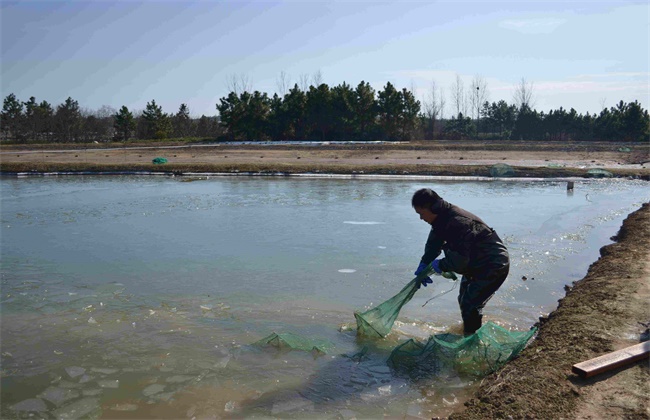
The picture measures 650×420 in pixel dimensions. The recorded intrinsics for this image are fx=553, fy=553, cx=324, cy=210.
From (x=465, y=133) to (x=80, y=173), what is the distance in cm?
3935

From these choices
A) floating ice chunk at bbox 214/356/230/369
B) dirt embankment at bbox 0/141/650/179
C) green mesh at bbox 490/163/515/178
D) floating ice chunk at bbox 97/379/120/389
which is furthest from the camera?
dirt embankment at bbox 0/141/650/179

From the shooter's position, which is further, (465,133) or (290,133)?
(465,133)

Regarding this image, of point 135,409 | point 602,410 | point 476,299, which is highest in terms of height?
point 476,299

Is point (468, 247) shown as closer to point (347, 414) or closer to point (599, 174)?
point (347, 414)

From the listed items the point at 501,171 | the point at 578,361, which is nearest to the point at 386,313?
the point at 578,361

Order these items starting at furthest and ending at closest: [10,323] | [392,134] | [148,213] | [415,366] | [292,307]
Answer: [392,134], [148,213], [292,307], [10,323], [415,366]

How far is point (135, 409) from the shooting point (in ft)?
13.7

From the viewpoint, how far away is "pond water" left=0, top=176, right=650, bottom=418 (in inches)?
172

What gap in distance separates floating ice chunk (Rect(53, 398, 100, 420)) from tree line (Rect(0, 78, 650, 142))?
4322cm

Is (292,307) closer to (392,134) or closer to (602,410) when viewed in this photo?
(602,410)

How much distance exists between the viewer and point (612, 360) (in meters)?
3.98

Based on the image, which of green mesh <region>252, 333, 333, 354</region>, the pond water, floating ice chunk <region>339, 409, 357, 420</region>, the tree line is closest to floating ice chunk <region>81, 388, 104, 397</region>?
the pond water

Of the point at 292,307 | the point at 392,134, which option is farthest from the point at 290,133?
the point at 292,307

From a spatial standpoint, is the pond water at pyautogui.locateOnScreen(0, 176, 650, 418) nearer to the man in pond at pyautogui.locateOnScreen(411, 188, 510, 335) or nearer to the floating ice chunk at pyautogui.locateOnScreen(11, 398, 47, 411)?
the floating ice chunk at pyautogui.locateOnScreen(11, 398, 47, 411)
